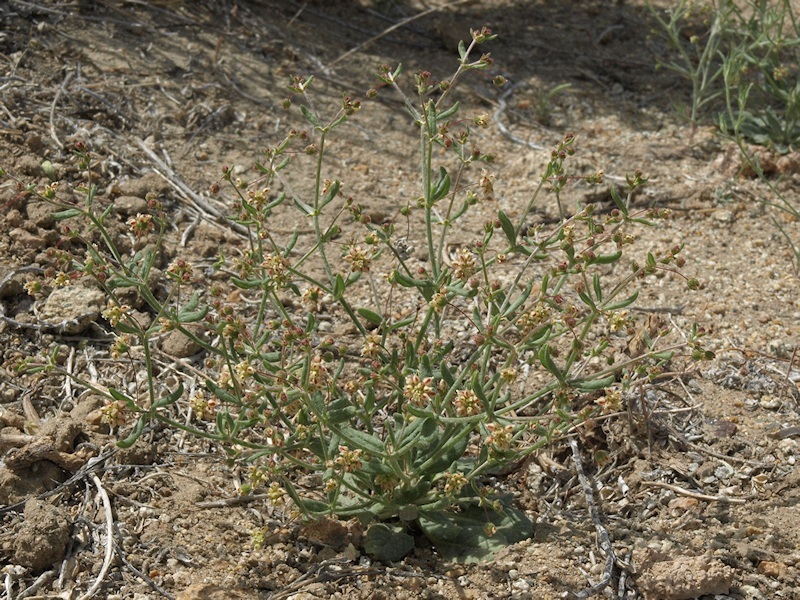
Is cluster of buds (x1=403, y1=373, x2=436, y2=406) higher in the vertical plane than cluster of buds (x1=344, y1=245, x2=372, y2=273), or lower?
lower

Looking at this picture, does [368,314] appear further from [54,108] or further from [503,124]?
[503,124]

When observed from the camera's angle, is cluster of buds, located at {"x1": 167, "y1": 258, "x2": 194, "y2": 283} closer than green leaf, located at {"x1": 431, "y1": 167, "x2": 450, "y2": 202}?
Yes

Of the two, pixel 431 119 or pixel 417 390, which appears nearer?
pixel 417 390

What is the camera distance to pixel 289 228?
4.38m

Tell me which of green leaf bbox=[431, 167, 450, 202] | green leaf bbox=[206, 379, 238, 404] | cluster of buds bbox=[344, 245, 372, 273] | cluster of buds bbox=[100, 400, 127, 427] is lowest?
green leaf bbox=[206, 379, 238, 404]

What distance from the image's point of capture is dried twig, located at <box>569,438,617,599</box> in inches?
104

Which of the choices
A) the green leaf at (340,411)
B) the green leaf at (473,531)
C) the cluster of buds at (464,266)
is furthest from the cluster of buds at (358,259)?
the green leaf at (473,531)

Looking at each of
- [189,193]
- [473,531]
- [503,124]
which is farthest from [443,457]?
[503,124]

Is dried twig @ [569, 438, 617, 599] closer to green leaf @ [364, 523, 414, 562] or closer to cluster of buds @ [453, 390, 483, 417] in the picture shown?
green leaf @ [364, 523, 414, 562]

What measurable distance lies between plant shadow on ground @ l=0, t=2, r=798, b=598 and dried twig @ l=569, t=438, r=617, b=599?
7 centimetres

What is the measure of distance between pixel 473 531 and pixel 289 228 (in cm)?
204

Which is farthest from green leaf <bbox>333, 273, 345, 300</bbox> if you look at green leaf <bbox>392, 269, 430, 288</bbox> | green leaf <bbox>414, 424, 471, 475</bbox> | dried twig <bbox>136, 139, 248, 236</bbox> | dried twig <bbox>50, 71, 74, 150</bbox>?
dried twig <bbox>50, 71, 74, 150</bbox>

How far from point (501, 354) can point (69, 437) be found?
5.36 feet

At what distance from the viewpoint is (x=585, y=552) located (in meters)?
2.85
